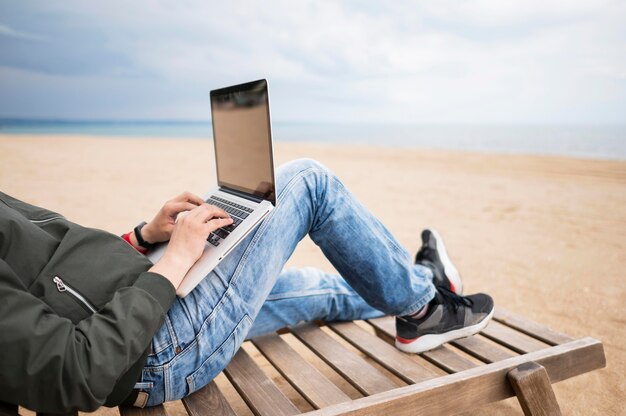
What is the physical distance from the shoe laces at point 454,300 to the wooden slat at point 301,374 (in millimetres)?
624

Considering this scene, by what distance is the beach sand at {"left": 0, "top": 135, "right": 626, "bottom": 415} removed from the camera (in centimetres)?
329

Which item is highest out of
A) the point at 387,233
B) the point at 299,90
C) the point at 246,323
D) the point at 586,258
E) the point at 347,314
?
the point at 299,90

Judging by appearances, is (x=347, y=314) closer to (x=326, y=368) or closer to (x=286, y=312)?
(x=286, y=312)

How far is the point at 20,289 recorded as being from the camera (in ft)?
3.58

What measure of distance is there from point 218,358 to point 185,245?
43 centimetres

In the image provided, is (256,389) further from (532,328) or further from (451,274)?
(532,328)

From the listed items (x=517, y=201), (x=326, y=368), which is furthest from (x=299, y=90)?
(x=326, y=368)

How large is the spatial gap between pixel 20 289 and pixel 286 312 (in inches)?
51.0

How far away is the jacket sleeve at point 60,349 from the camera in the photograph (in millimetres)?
992

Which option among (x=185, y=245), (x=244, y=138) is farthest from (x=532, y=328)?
(x=185, y=245)

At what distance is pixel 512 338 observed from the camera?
84.0 inches

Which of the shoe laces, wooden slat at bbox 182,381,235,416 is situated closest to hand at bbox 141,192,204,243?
wooden slat at bbox 182,381,235,416

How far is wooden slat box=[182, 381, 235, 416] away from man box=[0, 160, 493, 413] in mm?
75

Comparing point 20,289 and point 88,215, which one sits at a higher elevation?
point 20,289
